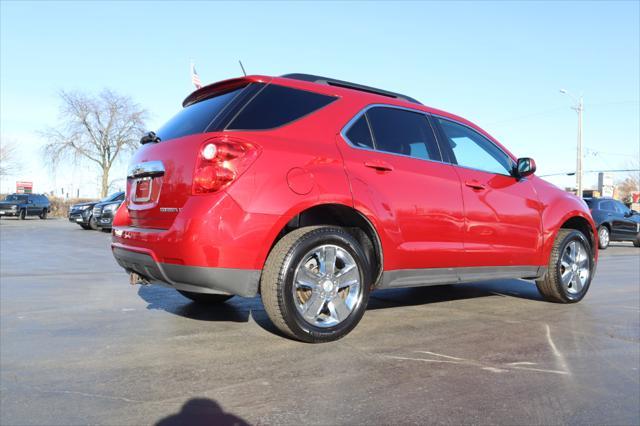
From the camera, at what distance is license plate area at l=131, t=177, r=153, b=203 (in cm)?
357

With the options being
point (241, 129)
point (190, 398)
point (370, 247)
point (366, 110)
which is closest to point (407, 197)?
point (370, 247)

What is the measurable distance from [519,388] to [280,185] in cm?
183

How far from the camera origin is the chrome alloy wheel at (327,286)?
3342 mm

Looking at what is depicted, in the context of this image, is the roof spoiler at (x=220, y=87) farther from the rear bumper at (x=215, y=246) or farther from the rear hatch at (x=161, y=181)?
the rear bumper at (x=215, y=246)

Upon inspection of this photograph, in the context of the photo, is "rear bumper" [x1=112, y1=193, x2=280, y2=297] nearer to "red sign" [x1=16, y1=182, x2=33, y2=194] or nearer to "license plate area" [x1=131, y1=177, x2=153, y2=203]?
"license plate area" [x1=131, y1=177, x2=153, y2=203]

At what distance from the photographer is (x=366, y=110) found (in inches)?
155

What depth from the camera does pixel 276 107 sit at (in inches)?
137

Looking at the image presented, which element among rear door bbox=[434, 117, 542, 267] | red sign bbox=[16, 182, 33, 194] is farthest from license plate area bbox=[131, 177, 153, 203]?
red sign bbox=[16, 182, 33, 194]

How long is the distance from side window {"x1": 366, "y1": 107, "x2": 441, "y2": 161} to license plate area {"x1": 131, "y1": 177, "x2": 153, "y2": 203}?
174 cm

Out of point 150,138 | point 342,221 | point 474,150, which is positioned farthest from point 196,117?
point 474,150

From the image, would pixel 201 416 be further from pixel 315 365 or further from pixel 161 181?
pixel 161 181

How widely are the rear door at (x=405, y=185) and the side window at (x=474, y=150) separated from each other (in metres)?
0.27

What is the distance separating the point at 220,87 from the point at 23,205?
3346cm

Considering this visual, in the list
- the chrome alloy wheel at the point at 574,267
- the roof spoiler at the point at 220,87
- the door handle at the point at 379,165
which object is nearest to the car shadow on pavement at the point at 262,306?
the chrome alloy wheel at the point at 574,267
